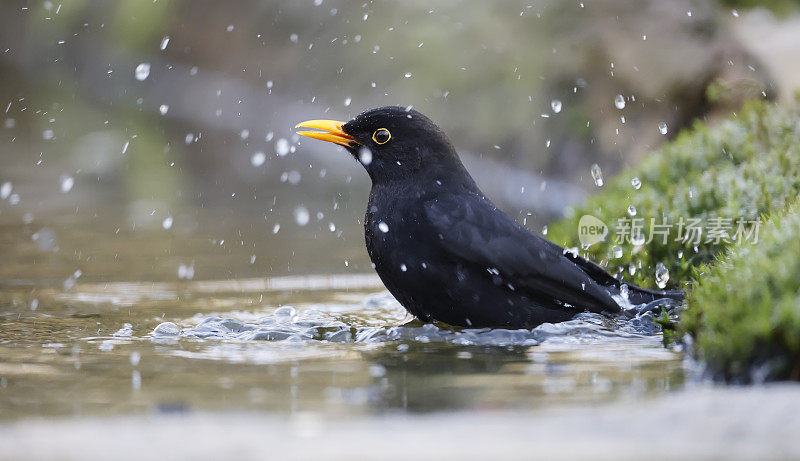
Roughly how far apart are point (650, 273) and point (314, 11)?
12.1 m

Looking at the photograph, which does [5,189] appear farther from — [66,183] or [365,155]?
[365,155]

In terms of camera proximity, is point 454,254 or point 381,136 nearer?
point 454,254

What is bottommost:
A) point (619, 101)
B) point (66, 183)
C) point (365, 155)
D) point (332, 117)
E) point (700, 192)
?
point (700, 192)

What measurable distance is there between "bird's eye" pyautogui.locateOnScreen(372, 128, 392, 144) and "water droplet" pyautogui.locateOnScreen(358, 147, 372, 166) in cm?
8

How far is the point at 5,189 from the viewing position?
1198cm

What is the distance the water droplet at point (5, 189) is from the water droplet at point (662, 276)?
795cm

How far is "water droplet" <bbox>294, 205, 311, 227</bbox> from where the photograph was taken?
1021 centimetres

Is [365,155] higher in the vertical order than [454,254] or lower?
higher

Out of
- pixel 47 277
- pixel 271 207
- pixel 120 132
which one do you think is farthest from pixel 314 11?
pixel 47 277

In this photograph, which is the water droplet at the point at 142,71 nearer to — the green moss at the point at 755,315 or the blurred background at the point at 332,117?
the blurred background at the point at 332,117

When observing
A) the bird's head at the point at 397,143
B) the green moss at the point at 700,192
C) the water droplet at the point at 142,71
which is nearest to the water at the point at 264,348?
the bird's head at the point at 397,143

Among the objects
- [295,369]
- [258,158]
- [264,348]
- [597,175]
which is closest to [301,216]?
[597,175]

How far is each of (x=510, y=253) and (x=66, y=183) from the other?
920 centimetres

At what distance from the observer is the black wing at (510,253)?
508cm
